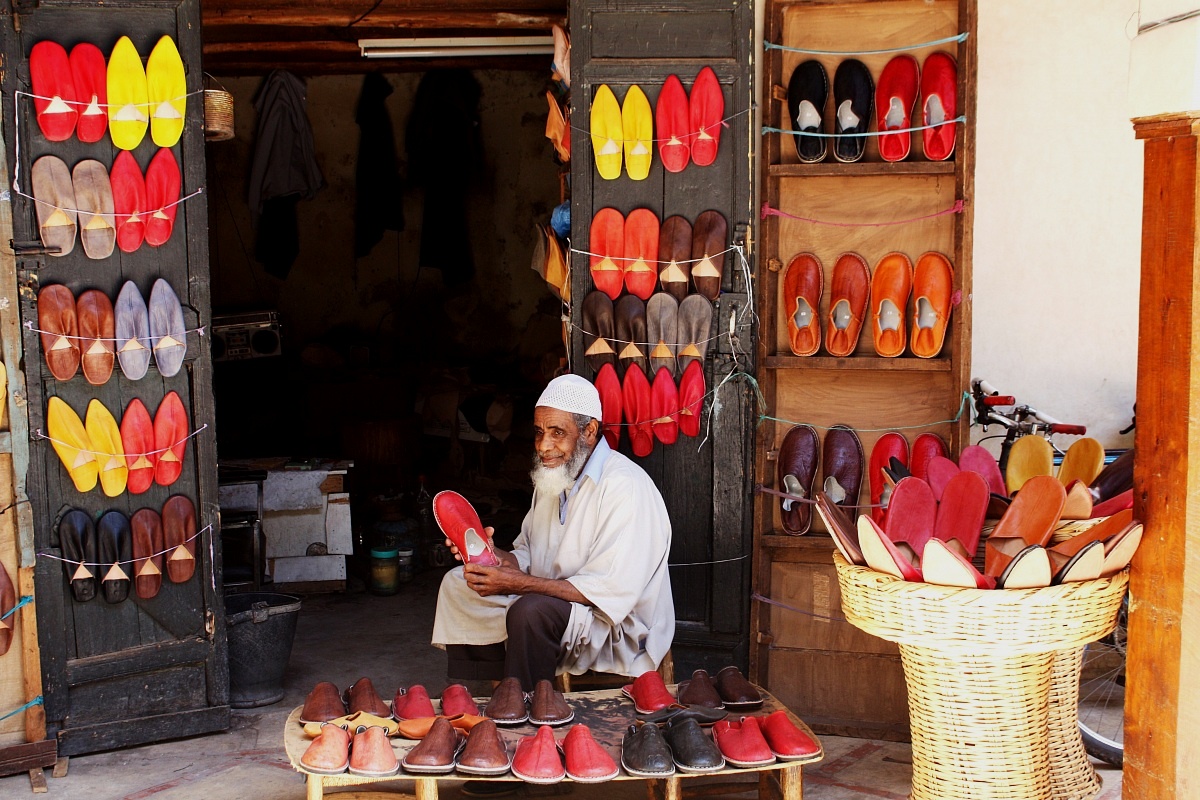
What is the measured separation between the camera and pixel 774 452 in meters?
3.78

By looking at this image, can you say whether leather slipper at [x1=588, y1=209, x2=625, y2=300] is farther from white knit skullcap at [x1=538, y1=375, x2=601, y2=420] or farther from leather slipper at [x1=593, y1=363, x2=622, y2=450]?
white knit skullcap at [x1=538, y1=375, x2=601, y2=420]

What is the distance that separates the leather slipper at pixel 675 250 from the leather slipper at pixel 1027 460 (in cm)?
117

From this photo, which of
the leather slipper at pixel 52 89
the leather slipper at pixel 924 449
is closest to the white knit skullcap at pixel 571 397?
the leather slipper at pixel 924 449

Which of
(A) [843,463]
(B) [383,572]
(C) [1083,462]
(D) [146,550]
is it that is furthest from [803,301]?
(B) [383,572]

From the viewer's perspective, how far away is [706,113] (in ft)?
12.0

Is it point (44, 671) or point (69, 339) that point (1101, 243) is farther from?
point (44, 671)

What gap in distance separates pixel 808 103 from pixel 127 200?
2165 mm

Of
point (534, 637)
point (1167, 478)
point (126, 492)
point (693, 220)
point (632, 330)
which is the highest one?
point (693, 220)

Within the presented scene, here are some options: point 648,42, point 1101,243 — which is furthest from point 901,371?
point 648,42

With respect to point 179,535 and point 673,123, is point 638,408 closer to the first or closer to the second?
point 673,123

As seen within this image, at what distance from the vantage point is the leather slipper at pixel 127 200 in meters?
3.51

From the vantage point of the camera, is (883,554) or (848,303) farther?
(848,303)

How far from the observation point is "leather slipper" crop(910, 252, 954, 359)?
3617 millimetres

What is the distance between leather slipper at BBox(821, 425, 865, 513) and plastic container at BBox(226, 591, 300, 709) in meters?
1.91
